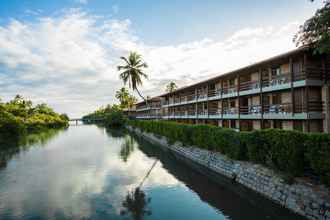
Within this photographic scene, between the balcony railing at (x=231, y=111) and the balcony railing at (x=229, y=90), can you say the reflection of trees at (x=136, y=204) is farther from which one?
the balcony railing at (x=229, y=90)

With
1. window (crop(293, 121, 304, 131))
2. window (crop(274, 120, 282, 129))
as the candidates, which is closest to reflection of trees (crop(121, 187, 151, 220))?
window (crop(293, 121, 304, 131))

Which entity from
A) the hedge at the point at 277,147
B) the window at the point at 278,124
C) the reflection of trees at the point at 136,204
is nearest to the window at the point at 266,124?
the window at the point at 278,124

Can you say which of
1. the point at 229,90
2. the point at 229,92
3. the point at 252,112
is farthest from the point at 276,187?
the point at 229,90

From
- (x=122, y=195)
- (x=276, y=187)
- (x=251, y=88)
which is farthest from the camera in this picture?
(x=251, y=88)

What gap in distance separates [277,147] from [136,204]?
360 inches

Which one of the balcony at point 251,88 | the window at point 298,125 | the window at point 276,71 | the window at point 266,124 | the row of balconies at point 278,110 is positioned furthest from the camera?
the window at point 266,124

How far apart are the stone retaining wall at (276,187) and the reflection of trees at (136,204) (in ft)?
23.1

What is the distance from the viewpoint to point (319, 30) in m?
12.1

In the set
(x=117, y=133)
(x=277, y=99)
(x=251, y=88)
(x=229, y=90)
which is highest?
(x=229, y=90)

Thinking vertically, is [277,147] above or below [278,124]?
below

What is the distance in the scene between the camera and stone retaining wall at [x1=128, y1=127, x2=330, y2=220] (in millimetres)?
10156

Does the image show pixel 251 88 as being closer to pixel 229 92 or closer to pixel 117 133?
pixel 229 92

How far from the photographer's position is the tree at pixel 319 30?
11.3 meters

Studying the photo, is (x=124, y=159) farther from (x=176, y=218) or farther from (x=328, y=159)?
(x=328, y=159)
